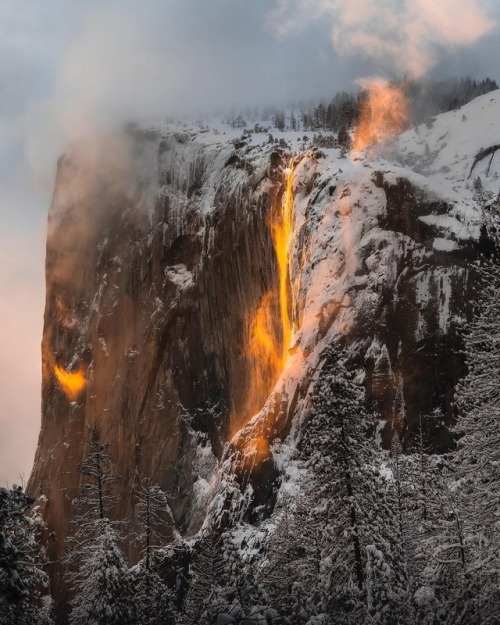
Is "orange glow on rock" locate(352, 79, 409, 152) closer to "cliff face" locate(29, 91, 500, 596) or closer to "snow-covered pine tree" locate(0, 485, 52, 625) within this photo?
"cliff face" locate(29, 91, 500, 596)

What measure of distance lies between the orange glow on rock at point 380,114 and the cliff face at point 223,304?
6.82 metres

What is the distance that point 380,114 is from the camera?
271 feet

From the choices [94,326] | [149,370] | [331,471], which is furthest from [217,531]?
[94,326]

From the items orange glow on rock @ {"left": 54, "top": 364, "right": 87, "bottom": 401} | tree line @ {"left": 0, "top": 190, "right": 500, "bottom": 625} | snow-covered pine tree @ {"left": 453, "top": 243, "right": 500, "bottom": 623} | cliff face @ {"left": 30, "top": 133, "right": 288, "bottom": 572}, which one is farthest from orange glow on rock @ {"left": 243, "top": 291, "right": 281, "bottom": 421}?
snow-covered pine tree @ {"left": 453, "top": 243, "right": 500, "bottom": 623}

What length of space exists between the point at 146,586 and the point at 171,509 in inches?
1126

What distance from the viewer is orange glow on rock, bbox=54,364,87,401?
7381cm

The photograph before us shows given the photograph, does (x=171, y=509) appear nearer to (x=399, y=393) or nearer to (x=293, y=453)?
(x=293, y=453)

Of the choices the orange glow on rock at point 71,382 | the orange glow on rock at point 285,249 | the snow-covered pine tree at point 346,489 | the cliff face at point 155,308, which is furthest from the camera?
the orange glow on rock at point 71,382

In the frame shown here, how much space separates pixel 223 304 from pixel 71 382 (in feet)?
77.4

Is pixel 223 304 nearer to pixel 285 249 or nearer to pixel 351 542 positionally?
pixel 285 249

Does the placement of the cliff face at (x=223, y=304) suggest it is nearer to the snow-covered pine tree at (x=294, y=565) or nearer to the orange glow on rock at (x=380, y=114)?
the snow-covered pine tree at (x=294, y=565)

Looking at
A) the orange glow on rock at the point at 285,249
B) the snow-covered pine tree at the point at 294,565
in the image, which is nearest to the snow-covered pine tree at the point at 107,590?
the snow-covered pine tree at the point at 294,565

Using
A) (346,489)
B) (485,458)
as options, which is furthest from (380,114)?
(485,458)

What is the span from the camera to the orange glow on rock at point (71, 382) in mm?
73812
